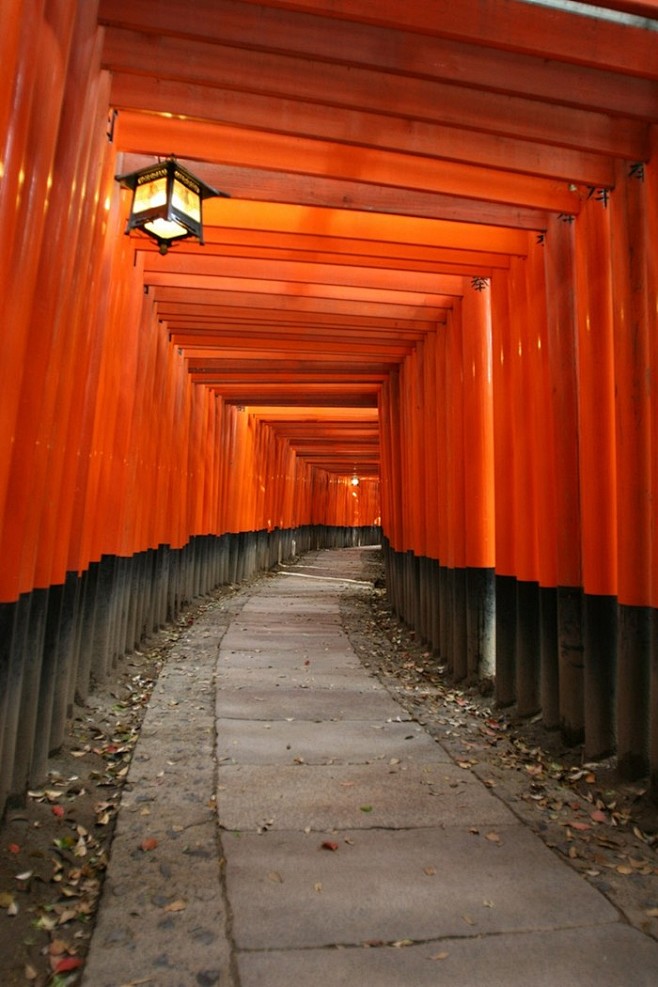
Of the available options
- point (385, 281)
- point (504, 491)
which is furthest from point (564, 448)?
point (385, 281)

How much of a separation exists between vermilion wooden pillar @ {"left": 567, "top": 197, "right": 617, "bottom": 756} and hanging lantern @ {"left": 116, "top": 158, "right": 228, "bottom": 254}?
254 centimetres

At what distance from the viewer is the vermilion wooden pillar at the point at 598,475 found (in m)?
4.19

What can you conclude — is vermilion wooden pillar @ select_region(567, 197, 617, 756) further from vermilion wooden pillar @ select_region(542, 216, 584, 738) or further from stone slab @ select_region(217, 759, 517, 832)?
stone slab @ select_region(217, 759, 517, 832)

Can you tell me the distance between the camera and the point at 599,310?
429 centimetres

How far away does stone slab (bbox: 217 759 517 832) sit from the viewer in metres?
3.37

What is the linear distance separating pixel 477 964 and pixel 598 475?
292cm

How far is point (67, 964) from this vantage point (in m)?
2.25

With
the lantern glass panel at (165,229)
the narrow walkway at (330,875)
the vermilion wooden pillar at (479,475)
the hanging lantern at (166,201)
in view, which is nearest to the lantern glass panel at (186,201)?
the hanging lantern at (166,201)

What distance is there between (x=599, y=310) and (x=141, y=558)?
17.6 feet

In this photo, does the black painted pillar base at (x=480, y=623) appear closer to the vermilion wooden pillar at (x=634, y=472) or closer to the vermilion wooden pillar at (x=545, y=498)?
the vermilion wooden pillar at (x=545, y=498)

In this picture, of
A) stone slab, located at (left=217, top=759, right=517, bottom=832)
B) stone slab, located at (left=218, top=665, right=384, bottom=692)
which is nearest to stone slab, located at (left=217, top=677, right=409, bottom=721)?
stone slab, located at (left=218, top=665, right=384, bottom=692)

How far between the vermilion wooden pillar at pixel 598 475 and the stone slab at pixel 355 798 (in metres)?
0.98

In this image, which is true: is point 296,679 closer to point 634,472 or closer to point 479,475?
point 479,475

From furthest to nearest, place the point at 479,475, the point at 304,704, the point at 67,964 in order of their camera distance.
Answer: the point at 479,475, the point at 304,704, the point at 67,964
